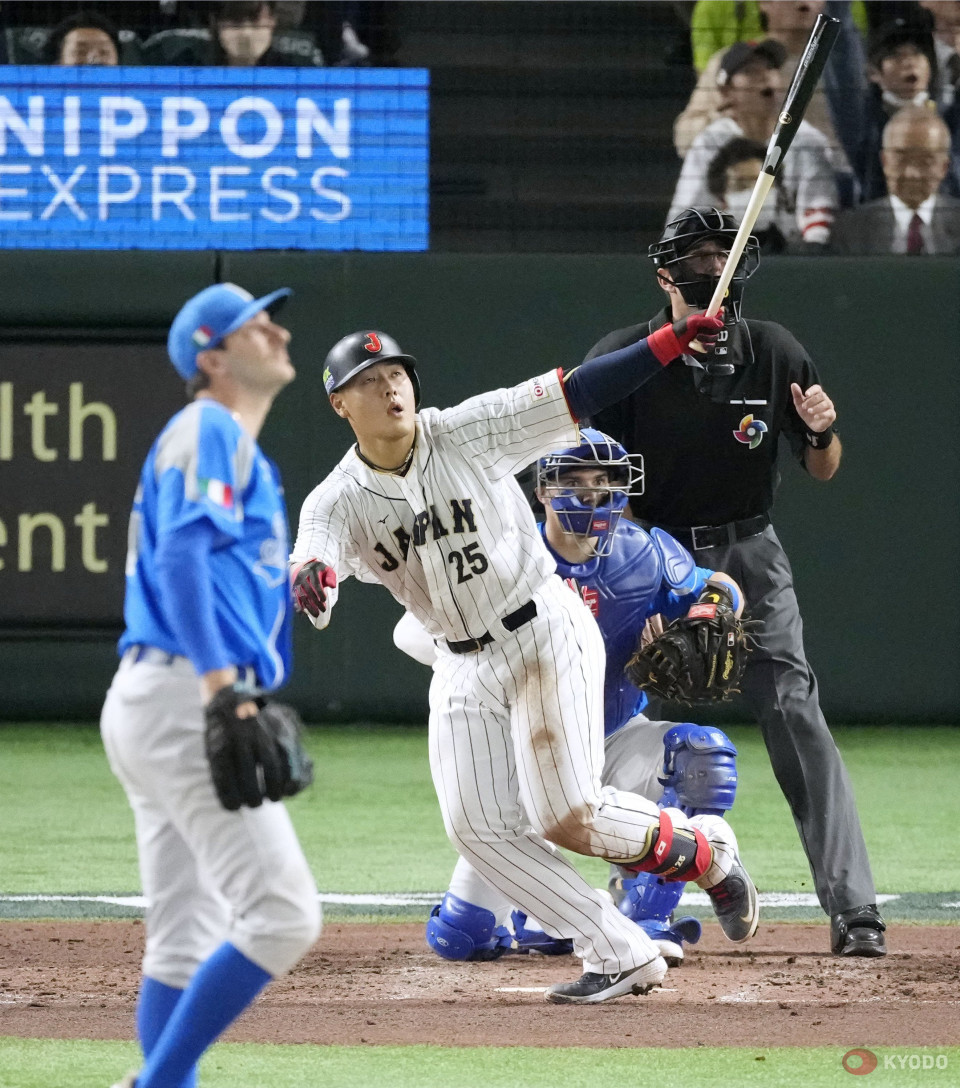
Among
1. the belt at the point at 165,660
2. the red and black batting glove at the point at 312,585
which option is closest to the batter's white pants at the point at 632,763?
the red and black batting glove at the point at 312,585

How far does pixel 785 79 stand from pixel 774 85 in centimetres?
9

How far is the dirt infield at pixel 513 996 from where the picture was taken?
13.5 feet

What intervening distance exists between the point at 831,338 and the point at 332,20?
3038 millimetres

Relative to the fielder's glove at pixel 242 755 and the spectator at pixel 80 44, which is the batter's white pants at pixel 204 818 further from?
the spectator at pixel 80 44

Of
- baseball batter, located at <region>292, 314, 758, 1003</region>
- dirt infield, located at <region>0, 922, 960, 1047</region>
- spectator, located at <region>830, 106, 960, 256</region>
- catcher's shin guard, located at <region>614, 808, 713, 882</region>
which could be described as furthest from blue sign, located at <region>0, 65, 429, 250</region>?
catcher's shin guard, located at <region>614, 808, 713, 882</region>

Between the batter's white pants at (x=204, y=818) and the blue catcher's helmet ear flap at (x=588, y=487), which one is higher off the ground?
the blue catcher's helmet ear flap at (x=588, y=487)

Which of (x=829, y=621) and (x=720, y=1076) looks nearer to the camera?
(x=720, y=1076)

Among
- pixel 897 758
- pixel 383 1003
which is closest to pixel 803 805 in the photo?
pixel 383 1003

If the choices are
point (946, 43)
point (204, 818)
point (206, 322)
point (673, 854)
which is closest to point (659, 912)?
point (673, 854)

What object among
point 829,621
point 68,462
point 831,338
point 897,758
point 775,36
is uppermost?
point 775,36

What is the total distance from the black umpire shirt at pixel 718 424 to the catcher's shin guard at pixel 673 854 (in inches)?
46.4

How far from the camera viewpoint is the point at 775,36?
9.50 metres

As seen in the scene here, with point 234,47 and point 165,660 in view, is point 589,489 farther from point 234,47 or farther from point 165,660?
point 234,47

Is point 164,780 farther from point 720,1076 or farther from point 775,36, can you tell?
point 775,36
